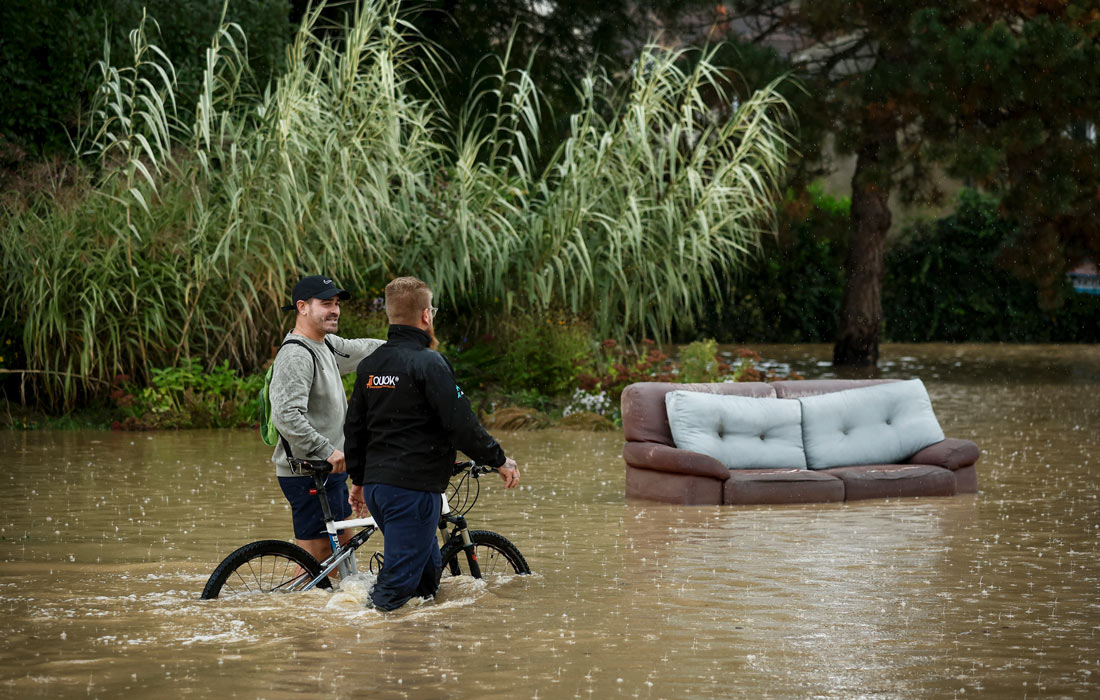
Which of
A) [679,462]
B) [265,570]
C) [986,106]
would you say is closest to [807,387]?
[679,462]

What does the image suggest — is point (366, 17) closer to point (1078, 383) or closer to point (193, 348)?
point (193, 348)

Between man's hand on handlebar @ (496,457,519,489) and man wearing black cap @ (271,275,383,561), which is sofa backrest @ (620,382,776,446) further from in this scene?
man's hand on handlebar @ (496,457,519,489)

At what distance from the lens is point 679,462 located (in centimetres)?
978

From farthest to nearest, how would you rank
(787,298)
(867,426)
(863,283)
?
(787,298) < (863,283) < (867,426)

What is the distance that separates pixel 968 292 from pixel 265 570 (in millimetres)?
24843

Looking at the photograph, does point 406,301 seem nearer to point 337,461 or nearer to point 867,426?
point 337,461

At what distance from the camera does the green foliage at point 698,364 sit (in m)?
15.1

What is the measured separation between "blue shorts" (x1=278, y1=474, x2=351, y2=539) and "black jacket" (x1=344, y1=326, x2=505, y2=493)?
1.50 ft

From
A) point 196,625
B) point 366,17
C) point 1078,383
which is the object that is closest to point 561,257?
point 366,17

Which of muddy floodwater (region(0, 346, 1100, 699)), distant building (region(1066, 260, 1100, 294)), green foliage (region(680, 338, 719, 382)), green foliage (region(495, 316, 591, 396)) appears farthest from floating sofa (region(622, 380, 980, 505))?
distant building (region(1066, 260, 1100, 294))

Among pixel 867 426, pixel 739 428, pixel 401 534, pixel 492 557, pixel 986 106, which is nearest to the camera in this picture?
pixel 401 534

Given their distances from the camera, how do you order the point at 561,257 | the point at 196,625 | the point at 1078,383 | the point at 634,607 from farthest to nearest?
1. the point at 1078,383
2. the point at 561,257
3. the point at 634,607
4. the point at 196,625

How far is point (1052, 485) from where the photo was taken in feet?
35.5

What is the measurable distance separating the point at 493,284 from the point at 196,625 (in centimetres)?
1020
